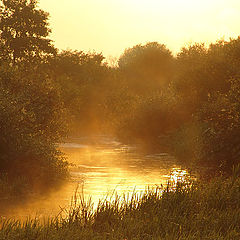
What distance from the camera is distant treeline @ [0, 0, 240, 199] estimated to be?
24016 mm

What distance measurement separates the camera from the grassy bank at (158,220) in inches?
437

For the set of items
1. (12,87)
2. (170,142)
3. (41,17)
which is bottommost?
(170,142)

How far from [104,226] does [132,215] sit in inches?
40.0

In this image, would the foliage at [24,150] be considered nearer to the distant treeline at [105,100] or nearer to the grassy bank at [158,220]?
the distant treeline at [105,100]

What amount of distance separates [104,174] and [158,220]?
1623 centimetres

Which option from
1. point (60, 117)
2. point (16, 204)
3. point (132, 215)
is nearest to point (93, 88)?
point (60, 117)

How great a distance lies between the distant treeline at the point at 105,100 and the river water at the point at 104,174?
63.1 inches

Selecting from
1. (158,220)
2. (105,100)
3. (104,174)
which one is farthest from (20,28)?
(158,220)

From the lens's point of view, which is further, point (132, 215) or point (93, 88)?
point (93, 88)

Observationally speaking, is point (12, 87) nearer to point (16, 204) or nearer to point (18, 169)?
point (18, 169)

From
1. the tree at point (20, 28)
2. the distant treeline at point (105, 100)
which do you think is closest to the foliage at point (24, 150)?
the distant treeline at point (105, 100)

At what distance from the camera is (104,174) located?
28.7m

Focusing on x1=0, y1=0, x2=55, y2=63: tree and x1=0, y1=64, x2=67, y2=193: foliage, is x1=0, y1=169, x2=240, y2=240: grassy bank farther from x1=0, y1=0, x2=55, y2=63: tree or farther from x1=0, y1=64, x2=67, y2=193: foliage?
x1=0, y1=0, x2=55, y2=63: tree

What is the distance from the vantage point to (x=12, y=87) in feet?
102
